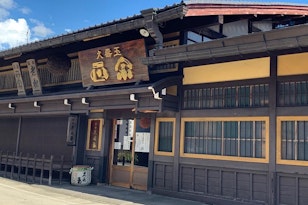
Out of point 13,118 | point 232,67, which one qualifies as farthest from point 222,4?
point 13,118

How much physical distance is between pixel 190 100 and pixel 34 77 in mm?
8624

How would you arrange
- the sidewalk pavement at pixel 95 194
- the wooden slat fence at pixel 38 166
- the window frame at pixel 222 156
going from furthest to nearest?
the wooden slat fence at pixel 38 166 < the sidewalk pavement at pixel 95 194 < the window frame at pixel 222 156

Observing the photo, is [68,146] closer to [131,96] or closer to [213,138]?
[131,96]

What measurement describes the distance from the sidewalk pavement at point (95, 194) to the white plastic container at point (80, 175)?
0.31 metres

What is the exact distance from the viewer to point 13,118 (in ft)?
62.5

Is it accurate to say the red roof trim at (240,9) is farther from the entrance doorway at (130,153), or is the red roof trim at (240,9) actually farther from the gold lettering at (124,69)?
the entrance doorway at (130,153)

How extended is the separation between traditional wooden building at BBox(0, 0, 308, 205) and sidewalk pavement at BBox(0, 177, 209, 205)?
1.70 ft

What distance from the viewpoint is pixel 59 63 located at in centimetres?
1509

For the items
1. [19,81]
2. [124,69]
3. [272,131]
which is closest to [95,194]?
[124,69]

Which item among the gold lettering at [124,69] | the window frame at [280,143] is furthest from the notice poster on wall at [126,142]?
the window frame at [280,143]

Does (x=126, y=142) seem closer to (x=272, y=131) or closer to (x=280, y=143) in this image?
(x=272, y=131)

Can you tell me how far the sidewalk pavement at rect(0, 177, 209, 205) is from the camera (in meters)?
10.2

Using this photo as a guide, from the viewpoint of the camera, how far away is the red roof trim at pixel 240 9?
32.3 ft

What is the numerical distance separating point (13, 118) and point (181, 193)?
1230 centimetres
